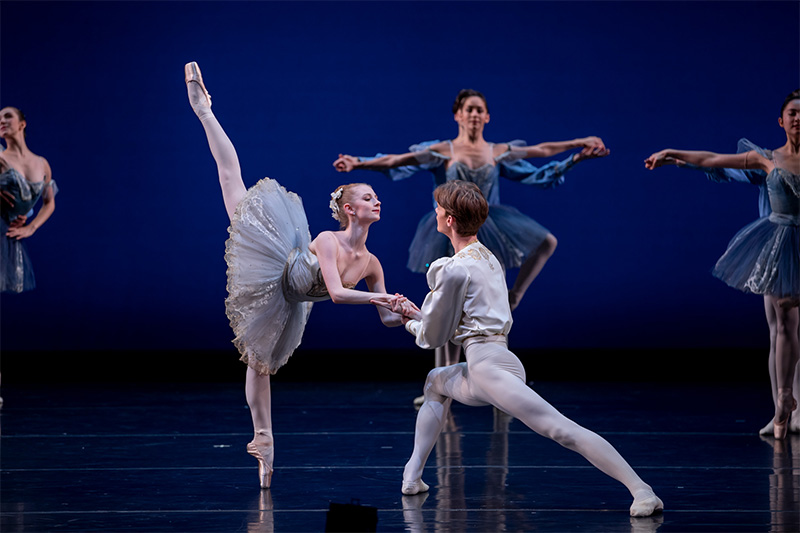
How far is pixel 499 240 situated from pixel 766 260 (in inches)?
56.8

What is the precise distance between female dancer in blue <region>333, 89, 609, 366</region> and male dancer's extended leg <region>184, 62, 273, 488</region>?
1435 mm

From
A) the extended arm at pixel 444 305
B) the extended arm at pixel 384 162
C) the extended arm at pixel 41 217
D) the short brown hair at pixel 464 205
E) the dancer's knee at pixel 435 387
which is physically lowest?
the dancer's knee at pixel 435 387

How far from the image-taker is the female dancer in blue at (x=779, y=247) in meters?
4.00

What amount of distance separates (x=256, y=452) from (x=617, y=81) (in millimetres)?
4173

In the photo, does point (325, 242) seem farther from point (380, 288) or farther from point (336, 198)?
point (380, 288)

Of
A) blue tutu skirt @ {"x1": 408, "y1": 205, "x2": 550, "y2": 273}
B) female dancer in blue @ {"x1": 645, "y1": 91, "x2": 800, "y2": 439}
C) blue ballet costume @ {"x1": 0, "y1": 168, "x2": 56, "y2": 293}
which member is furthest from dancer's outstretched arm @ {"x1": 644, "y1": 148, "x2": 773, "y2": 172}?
blue ballet costume @ {"x1": 0, "y1": 168, "x2": 56, "y2": 293}

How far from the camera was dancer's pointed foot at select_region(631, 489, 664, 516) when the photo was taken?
2.62 m

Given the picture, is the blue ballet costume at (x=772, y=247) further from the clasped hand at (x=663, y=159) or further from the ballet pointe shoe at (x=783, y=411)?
the ballet pointe shoe at (x=783, y=411)

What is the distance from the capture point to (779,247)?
4.05 metres

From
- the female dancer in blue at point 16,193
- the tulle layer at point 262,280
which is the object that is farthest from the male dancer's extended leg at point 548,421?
the female dancer in blue at point 16,193

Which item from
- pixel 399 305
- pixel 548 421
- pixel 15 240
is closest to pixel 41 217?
pixel 15 240

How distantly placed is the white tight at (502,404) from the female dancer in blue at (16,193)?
10.8 feet

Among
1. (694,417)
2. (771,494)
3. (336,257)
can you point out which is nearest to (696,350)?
(694,417)

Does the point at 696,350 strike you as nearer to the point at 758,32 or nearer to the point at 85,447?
the point at 758,32
